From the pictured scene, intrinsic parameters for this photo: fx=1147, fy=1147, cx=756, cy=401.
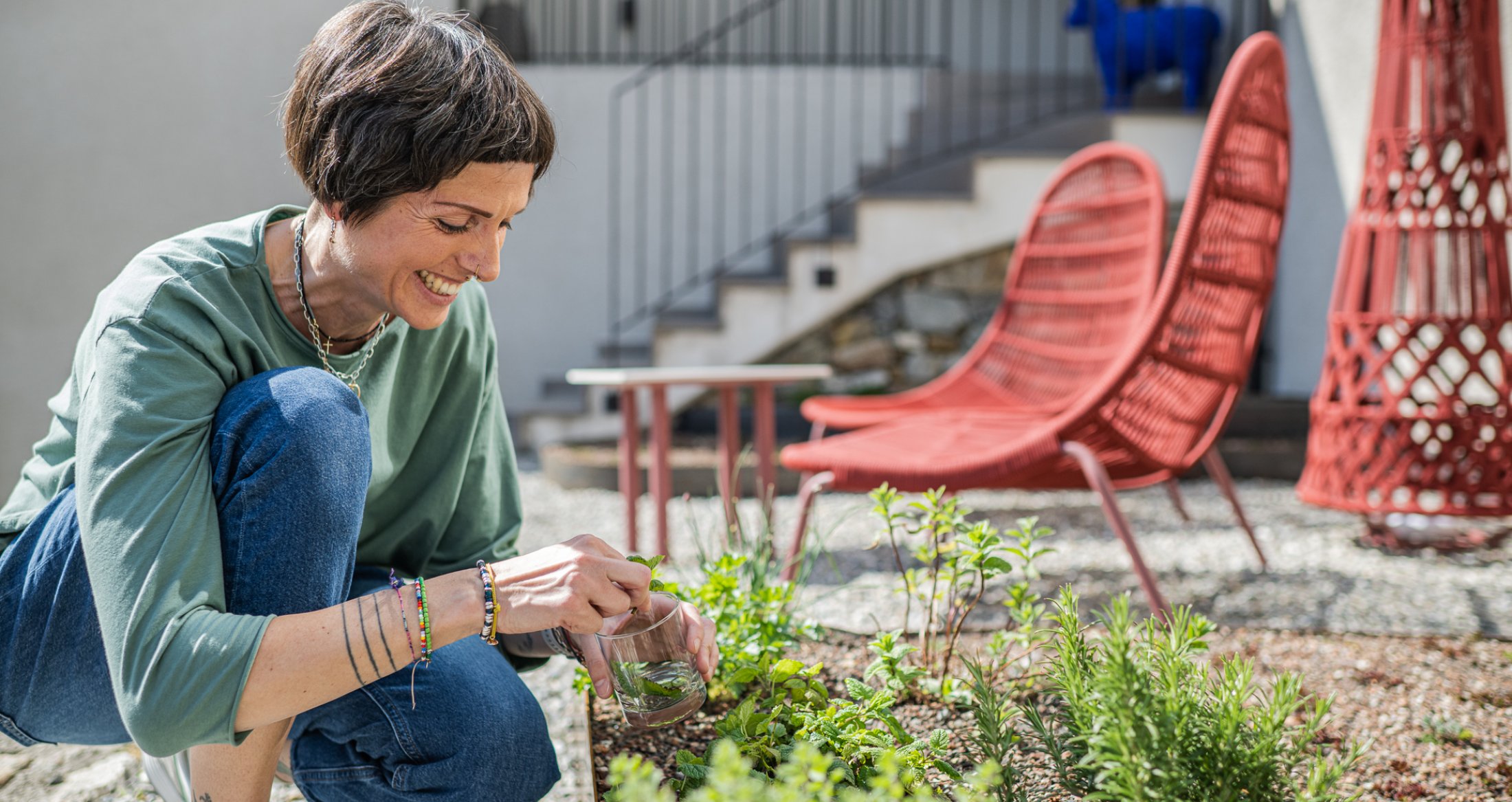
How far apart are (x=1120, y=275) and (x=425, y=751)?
8.66 ft

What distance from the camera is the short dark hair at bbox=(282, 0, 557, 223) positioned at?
3.48ft

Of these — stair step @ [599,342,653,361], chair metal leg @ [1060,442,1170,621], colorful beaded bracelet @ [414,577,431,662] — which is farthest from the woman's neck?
stair step @ [599,342,653,361]

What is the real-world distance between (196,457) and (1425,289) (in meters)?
2.96

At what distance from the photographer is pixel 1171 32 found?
5.47m

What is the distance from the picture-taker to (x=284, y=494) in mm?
1021

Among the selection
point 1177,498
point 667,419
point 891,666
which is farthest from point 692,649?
point 1177,498

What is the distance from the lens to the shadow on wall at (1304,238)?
16.1ft

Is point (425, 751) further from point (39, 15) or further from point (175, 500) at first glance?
point (39, 15)

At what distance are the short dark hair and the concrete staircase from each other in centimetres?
421

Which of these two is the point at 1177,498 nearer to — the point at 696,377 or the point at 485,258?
the point at 696,377

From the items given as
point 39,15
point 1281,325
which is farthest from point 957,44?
point 39,15

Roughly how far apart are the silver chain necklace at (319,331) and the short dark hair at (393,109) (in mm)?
103

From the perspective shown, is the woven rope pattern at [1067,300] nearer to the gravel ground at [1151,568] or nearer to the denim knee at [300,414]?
the gravel ground at [1151,568]

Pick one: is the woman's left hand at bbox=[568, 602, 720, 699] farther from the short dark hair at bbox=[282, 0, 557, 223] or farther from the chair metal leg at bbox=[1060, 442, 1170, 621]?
the chair metal leg at bbox=[1060, 442, 1170, 621]
